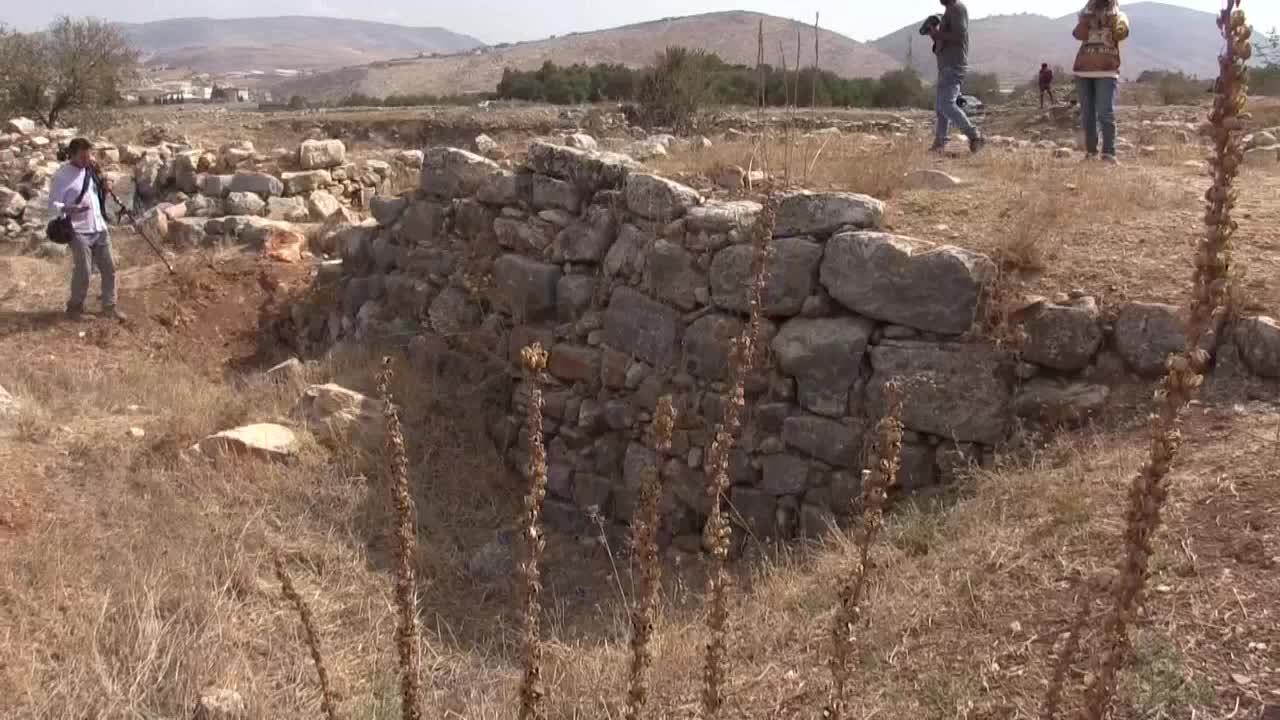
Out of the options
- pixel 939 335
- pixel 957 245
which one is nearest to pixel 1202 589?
pixel 939 335

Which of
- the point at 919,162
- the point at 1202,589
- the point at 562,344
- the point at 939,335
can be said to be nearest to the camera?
the point at 1202,589

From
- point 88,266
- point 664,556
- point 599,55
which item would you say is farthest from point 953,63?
point 599,55

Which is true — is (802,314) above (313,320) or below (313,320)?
above

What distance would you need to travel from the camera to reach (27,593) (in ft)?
14.8

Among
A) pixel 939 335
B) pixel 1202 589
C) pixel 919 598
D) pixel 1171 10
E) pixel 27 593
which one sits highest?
pixel 1171 10

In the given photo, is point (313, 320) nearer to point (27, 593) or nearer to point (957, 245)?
A: point (27, 593)

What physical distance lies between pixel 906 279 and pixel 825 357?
57 centimetres

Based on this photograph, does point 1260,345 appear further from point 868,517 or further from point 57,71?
point 57,71

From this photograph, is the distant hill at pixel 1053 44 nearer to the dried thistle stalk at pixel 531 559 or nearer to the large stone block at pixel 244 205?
the large stone block at pixel 244 205

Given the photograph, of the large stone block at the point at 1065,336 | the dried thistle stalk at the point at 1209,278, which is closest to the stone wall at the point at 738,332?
the large stone block at the point at 1065,336

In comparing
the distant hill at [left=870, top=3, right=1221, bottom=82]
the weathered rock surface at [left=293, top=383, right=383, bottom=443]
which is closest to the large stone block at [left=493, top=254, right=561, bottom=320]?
the weathered rock surface at [left=293, top=383, right=383, bottom=443]

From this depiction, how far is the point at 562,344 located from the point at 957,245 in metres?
2.50

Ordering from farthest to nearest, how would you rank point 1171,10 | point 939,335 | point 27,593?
1. point 1171,10
2. point 939,335
3. point 27,593

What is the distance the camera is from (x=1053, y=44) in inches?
4449
